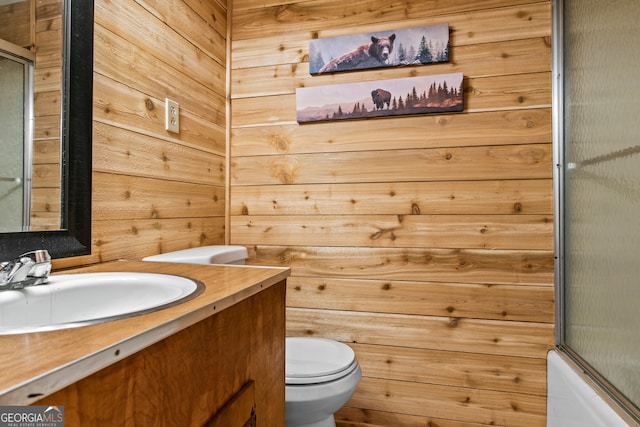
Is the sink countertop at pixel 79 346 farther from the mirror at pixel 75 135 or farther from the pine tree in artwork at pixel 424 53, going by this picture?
the pine tree in artwork at pixel 424 53

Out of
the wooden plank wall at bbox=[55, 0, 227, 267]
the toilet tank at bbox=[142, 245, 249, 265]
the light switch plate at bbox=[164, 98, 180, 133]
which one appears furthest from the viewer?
the light switch plate at bbox=[164, 98, 180, 133]

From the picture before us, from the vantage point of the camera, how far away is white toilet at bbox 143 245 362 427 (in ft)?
4.23

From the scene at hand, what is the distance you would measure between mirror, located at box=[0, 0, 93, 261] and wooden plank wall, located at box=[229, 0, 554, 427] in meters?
0.89

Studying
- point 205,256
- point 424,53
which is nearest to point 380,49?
point 424,53

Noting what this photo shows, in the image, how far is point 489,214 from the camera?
1716 mm

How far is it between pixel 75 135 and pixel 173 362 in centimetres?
80

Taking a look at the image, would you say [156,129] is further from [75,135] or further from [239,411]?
[239,411]

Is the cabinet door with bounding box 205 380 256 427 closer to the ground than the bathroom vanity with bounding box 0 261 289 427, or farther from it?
closer to the ground

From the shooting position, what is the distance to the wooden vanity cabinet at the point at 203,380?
0.52m

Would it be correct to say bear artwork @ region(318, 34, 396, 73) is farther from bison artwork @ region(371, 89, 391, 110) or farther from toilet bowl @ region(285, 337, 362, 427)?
toilet bowl @ region(285, 337, 362, 427)

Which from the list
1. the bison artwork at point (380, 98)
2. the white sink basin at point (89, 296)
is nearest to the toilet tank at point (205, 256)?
the white sink basin at point (89, 296)

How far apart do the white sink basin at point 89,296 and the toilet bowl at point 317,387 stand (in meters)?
0.58

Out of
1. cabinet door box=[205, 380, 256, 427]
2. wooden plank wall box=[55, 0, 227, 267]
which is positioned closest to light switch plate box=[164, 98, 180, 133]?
wooden plank wall box=[55, 0, 227, 267]

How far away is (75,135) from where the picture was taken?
1.13 m
